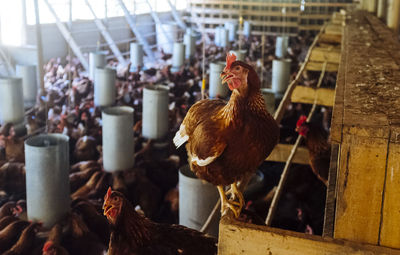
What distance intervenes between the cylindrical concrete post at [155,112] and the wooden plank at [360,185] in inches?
170

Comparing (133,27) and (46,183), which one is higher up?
(133,27)

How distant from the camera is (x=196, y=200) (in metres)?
3.17

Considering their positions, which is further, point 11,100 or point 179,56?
point 179,56

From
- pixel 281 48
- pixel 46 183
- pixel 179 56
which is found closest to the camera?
pixel 46 183

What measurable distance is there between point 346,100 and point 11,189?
3473mm

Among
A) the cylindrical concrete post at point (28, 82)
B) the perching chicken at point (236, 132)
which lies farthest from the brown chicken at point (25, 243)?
the cylindrical concrete post at point (28, 82)

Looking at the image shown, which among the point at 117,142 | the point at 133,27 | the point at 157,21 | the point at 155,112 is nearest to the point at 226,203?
the point at 117,142

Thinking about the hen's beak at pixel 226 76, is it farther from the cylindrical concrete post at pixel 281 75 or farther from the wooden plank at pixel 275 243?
the cylindrical concrete post at pixel 281 75

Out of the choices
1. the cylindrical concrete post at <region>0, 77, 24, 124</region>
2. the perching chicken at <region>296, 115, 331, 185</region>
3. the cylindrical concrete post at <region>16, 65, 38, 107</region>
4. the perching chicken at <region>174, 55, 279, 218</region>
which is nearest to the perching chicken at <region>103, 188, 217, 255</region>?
the perching chicken at <region>174, 55, 279, 218</region>

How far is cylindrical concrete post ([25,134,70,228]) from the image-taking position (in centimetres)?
347

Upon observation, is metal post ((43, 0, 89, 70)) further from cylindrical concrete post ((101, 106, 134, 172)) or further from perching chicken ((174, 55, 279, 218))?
perching chicken ((174, 55, 279, 218))

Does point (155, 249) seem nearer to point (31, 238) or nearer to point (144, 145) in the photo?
point (31, 238)

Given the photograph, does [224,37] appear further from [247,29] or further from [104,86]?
[104,86]

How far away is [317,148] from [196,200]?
0.90m
